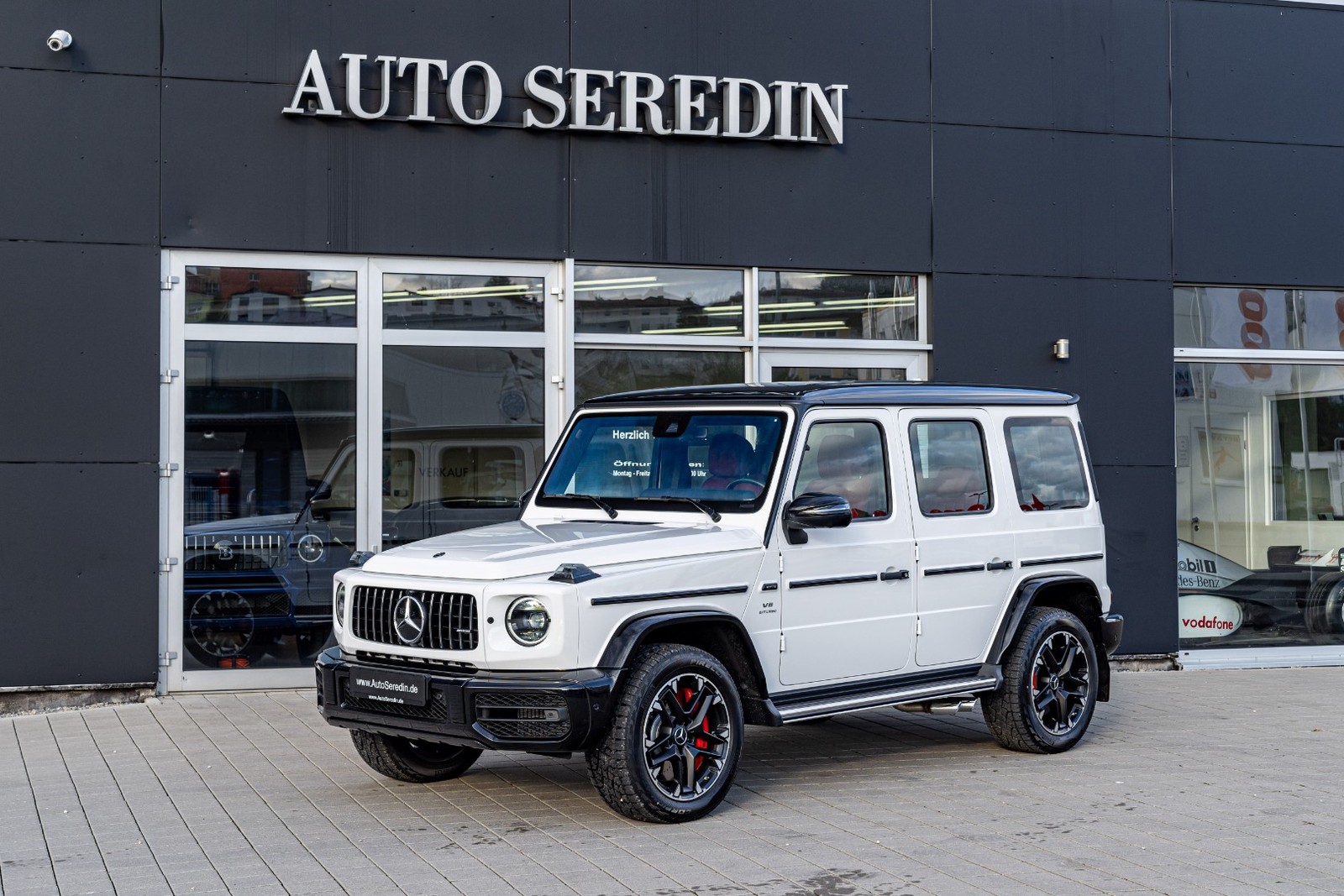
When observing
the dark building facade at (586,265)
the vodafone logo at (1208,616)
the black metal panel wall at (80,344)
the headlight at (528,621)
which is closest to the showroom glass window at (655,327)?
the dark building facade at (586,265)

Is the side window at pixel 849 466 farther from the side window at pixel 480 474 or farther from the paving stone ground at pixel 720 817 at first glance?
the side window at pixel 480 474

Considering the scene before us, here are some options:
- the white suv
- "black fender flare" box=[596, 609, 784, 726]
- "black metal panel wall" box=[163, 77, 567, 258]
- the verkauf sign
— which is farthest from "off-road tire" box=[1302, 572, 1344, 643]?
"black fender flare" box=[596, 609, 784, 726]

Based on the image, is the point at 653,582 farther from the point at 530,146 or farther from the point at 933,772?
the point at 530,146

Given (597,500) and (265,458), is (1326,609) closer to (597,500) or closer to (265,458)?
(597,500)

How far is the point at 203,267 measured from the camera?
1060 cm

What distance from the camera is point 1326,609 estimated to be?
13133 millimetres

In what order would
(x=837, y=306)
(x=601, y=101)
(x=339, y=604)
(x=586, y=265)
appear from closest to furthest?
(x=339, y=604) < (x=601, y=101) < (x=586, y=265) < (x=837, y=306)

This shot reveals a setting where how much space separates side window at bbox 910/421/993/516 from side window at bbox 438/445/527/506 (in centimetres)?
390

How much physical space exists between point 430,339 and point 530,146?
61.5 inches

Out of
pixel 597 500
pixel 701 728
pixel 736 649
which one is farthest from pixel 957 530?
pixel 701 728

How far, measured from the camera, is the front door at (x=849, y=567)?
727 centimetres

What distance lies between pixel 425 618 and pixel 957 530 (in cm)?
295

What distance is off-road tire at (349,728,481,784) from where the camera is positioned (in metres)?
7.42

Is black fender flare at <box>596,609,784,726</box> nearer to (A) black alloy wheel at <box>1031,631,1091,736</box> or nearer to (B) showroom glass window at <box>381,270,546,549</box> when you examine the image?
Result: (A) black alloy wheel at <box>1031,631,1091,736</box>
